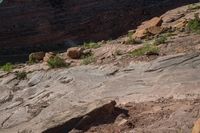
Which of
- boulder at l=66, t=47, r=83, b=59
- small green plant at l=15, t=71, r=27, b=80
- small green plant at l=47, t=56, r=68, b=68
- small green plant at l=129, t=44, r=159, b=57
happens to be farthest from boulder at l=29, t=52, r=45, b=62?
small green plant at l=129, t=44, r=159, b=57

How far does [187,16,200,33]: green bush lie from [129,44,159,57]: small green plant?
153cm

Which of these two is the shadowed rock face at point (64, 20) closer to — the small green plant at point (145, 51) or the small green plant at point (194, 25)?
the small green plant at point (194, 25)

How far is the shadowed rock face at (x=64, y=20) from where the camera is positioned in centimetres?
1666

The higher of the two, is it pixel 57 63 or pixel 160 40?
pixel 160 40

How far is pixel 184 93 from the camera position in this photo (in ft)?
26.3

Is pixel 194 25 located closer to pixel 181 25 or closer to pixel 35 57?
pixel 181 25

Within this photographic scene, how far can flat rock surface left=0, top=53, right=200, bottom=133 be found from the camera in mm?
8289

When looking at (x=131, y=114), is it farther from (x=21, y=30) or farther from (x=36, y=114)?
(x=21, y=30)

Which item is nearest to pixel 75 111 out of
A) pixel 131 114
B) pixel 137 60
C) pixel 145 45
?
pixel 131 114

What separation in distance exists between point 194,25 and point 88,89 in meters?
3.96

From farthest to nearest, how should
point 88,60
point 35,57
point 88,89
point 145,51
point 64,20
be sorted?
point 64,20, point 35,57, point 88,60, point 145,51, point 88,89

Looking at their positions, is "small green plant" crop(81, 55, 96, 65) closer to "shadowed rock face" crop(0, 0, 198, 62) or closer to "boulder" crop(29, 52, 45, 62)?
"boulder" crop(29, 52, 45, 62)

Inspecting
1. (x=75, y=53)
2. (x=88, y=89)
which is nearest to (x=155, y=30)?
(x=75, y=53)

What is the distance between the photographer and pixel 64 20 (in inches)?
682
